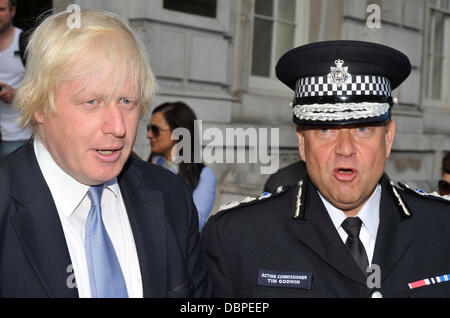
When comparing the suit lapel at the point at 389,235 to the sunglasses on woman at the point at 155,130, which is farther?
the sunglasses on woman at the point at 155,130

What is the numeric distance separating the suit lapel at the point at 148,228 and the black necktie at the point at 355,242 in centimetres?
79

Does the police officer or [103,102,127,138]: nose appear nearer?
[103,102,127,138]: nose

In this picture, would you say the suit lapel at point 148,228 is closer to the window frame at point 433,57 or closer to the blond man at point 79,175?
the blond man at point 79,175

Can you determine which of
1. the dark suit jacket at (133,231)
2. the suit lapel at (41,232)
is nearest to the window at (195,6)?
the dark suit jacket at (133,231)

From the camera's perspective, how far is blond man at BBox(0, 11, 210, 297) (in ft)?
7.12

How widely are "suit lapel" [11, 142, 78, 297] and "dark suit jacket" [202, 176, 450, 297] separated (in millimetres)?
767

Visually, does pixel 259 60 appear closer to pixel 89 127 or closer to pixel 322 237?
pixel 322 237

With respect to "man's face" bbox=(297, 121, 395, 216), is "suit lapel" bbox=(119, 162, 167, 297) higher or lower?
lower

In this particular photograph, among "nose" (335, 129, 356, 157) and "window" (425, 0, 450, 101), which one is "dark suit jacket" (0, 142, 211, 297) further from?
"window" (425, 0, 450, 101)

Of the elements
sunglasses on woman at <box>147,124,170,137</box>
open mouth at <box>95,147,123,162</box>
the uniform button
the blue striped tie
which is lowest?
the uniform button

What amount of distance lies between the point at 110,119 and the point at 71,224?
1.30ft

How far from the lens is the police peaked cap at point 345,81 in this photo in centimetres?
267

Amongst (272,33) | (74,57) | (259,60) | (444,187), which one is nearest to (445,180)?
(444,187)

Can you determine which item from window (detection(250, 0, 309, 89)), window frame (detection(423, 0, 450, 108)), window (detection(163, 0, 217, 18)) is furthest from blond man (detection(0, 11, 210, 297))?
window frame (detection(423, 0, 450, 108))
